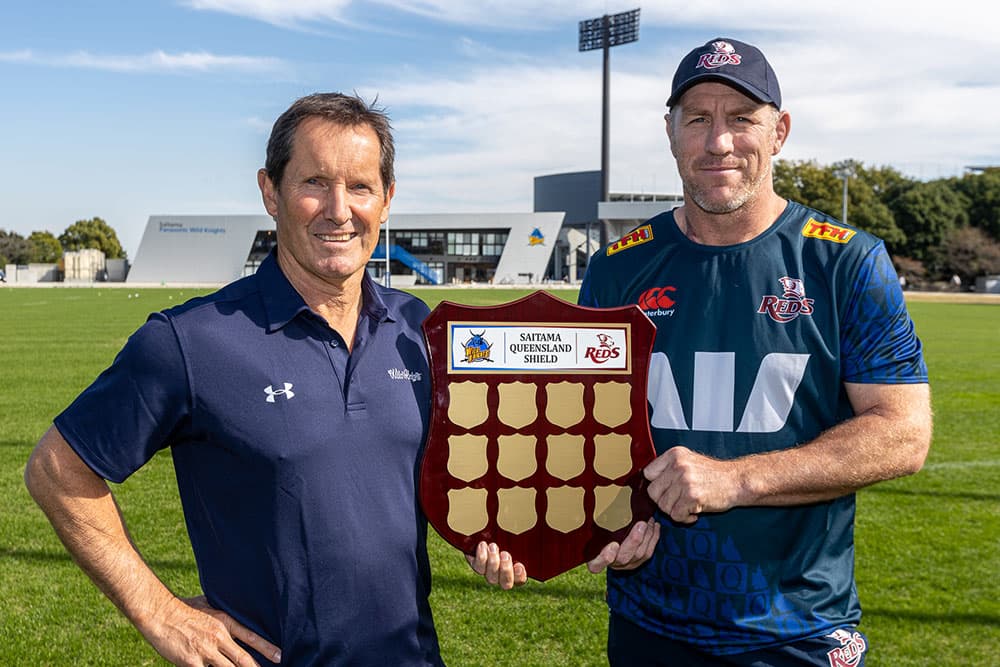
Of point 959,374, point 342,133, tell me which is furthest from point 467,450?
point 959,374

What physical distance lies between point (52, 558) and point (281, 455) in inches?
175

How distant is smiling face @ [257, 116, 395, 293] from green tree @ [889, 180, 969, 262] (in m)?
69.8

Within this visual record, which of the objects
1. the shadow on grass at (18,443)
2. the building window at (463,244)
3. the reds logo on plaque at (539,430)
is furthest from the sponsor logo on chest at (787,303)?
the building window at (463,244)

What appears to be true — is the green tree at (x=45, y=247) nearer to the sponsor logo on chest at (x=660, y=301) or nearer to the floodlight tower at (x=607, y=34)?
the floodlight tower at (x=607, y=34)

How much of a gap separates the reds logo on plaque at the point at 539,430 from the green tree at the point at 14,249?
9883 centimetres

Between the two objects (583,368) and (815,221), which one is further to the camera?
(815,221)

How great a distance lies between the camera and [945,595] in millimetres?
4980

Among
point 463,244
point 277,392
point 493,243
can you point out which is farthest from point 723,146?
point 463,244

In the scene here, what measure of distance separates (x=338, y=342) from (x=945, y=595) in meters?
4.40

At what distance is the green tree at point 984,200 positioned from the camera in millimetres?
67000

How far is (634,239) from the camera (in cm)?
246

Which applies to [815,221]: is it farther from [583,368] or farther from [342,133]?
[342,133]

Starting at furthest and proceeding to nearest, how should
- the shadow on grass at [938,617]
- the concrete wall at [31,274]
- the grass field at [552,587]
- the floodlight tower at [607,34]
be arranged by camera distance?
1. the concrete wall at [31,274]
2. the floodlight tower at [607,34]
3. the shadow on grass at [938,617]
4. the grass field at [552,587]

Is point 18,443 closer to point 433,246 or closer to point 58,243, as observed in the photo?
point 433,246
